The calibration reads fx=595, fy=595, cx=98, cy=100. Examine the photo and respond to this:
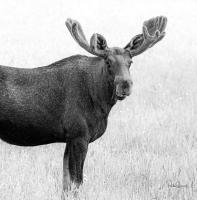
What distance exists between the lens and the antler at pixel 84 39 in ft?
23.1

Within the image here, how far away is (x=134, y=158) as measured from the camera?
9.16m

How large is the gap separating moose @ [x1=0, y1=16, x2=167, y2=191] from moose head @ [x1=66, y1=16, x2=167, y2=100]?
12 millimetres

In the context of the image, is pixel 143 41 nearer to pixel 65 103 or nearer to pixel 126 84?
pixel 126 84

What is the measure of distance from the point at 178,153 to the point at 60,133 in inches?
124

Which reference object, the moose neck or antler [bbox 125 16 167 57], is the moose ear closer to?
the moose neck

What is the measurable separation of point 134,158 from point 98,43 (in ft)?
8.53

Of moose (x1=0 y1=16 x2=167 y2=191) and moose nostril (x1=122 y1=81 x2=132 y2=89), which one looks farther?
moose (x1=0 y1=16 x2=167 y2=191)

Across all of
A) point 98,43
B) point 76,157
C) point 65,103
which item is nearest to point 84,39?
point 98,43

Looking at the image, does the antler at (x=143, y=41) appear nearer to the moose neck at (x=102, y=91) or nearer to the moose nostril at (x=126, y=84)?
the moose neck at (x=102, y=91)

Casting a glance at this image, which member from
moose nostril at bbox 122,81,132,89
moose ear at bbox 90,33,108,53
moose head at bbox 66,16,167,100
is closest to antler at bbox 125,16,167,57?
moose head at bbox 66,16,167,100

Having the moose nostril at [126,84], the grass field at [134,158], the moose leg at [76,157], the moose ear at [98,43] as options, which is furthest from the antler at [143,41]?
the grass field at [134,158]

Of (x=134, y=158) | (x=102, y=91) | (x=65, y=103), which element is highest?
(x=102, y=91)

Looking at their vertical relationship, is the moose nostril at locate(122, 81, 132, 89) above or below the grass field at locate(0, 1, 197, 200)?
above

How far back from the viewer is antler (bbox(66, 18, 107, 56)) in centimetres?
705
